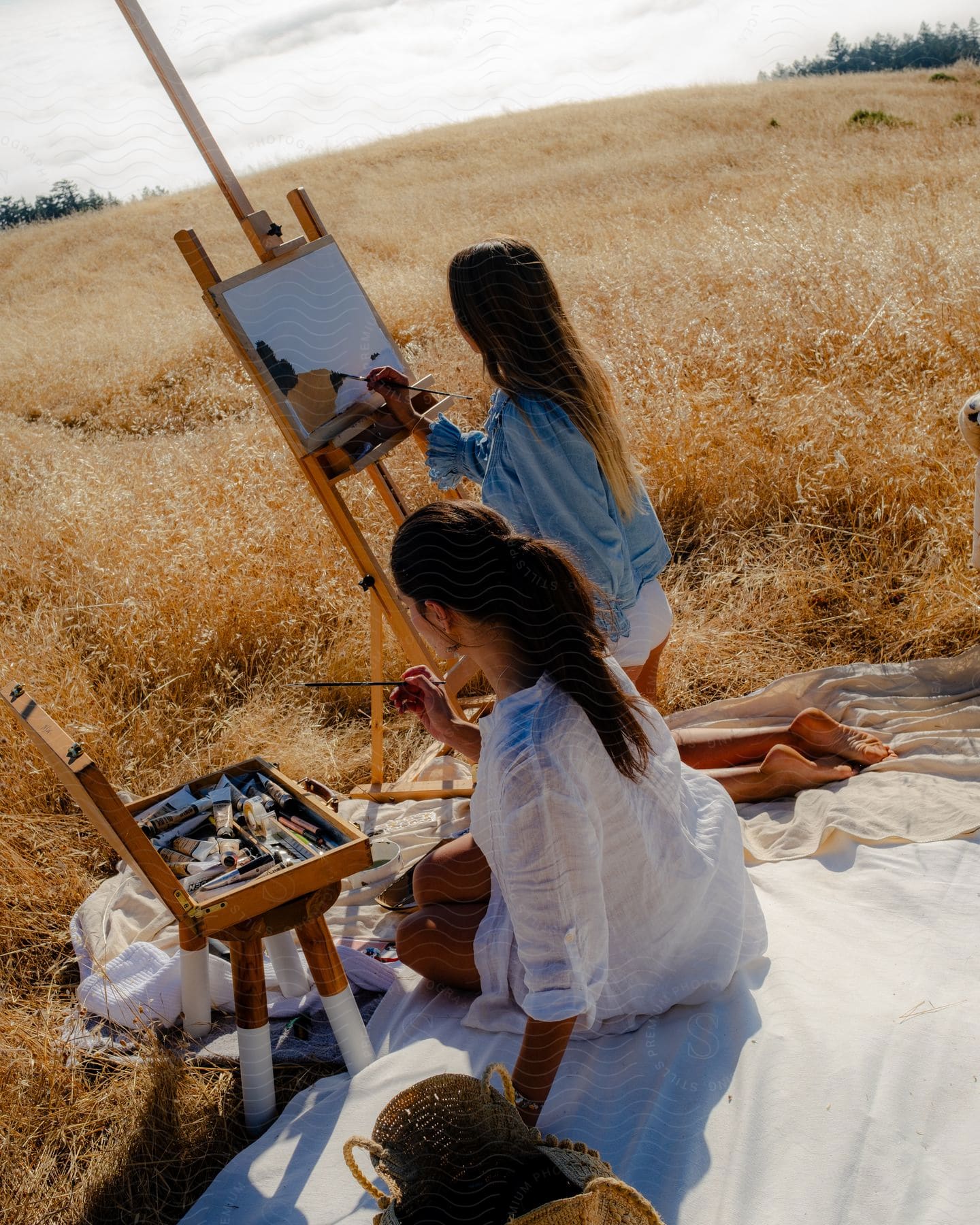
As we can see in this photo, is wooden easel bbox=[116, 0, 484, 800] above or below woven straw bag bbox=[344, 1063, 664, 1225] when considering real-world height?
above

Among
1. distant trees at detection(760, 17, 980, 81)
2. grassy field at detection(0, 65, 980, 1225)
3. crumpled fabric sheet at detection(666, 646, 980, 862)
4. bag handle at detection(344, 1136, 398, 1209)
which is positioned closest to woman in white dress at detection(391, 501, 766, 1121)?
bag handle at detection(344, 1136, 398, 1209)

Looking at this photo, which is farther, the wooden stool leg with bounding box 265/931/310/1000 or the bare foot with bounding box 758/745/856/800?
the bare foot with bounding box 758/745/856/800

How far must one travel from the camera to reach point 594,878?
1502 millimetres

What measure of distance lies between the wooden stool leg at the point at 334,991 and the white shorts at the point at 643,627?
105 centimetres

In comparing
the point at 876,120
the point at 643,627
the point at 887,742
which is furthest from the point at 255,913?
the point at 876,120

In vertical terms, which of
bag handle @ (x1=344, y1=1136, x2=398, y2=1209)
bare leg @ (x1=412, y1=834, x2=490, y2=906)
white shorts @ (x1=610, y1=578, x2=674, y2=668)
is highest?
bag handle @ (x1=344, y1=1136, x2=398, y2=1209)

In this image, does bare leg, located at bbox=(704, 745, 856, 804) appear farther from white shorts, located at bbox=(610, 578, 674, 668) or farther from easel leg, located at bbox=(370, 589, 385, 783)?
easel leg, located at bbox=(370, 589, 385, 783)

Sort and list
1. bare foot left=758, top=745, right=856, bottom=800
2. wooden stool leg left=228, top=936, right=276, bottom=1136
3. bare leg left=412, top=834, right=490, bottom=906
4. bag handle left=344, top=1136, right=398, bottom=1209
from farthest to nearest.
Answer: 1. bare foot left=758, top=745, right=856, bottom=800
2. bare leg left=412, top=834, right=490, bottom=906
3. wooden stool leg left=228, top=936, right=276, bottom=1136
4. bag handle left=344, top=1136, right=398, bottom=1209

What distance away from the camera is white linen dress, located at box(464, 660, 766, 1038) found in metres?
1.48

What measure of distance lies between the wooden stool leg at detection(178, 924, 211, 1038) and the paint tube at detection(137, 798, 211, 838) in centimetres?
23

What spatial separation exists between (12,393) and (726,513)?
7.72 metres

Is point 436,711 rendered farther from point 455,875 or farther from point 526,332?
point 526,332

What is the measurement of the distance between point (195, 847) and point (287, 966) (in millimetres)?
400

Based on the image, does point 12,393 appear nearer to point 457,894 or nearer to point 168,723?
point 168,723
